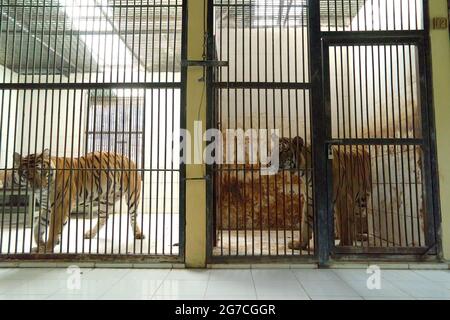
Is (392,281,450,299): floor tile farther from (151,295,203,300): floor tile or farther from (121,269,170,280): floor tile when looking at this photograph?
(121,269,170,280): floor tile

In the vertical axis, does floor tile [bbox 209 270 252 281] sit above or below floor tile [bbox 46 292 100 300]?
below

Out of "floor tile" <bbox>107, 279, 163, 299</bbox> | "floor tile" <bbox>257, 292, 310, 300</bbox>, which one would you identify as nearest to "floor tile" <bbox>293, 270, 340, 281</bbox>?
"floor tile" <bbox>257, 292, 310, 300</bbox>

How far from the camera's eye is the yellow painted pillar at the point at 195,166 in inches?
128

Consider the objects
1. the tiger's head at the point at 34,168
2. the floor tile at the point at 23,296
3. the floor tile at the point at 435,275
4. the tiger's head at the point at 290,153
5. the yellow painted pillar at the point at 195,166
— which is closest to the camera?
the floor tile at the point at 23,296

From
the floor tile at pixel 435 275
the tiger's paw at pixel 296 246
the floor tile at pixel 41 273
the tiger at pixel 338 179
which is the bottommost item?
the floor tile at pixel 435 275

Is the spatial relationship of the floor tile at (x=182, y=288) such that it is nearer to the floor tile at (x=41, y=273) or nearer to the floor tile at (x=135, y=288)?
the floor tile at (x=135, y=288)

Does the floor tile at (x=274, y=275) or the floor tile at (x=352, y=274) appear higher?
the floor tile at (x=274, y=275)

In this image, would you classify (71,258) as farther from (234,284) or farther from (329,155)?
(329,155)

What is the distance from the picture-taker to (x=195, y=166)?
334 centimetres

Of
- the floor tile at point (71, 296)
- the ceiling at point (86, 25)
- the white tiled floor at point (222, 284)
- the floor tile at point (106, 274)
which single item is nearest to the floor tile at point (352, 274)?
the white tiled floor at point (222, 284)

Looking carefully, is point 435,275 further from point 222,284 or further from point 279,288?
point 222,284

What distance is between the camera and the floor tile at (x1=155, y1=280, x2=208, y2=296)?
2492 millimetres

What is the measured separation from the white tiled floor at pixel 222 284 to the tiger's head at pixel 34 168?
3.30 feet

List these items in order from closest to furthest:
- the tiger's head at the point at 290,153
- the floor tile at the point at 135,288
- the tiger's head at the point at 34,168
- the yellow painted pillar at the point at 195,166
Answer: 1. the floor tile at the point at 135,288
2. the yellow painted pillar at the point at 195,166
3. the tiger's head at the point at 34,168
4. the tiger's head at the point at 290,153
